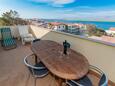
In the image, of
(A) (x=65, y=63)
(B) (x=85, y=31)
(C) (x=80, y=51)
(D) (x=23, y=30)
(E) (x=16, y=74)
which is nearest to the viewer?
(A) (x=65, y=63)

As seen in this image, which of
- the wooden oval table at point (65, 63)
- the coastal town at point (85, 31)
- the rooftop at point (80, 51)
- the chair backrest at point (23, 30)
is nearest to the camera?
the wooden oval table at point (65, 63)

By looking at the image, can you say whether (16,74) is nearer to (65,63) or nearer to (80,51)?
(65,63)

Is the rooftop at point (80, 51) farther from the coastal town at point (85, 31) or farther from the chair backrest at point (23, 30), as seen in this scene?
the chair backrest at point (23, 30)

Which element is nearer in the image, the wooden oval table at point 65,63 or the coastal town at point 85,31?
the wooden oval table at point 65,63

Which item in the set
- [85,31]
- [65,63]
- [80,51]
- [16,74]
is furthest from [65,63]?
[85,31]

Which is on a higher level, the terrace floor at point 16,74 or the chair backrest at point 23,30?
the chair backrest at point 23,30

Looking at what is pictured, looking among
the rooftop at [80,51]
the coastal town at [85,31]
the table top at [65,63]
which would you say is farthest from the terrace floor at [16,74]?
the coastal town at [85,31]

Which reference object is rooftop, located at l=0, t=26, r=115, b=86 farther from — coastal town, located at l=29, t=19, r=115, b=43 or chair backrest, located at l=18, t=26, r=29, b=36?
chair backrest, located at l=18, t=26, r=29, b=36

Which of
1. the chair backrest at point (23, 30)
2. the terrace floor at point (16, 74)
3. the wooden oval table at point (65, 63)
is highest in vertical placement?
the chair backrest at point (23, 30)

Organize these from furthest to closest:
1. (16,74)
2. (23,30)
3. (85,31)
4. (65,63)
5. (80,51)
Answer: (23,30)
(85,31)
(80,51)
(16,74)
(65,63)

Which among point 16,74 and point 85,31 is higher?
point 85,31

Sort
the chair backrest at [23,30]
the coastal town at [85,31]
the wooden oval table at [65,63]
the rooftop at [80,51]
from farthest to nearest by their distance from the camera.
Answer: the chair backrest at [23,30]
the coastal town at [85,31]
the rooftop at [80,51]
the wooden oval table at [65,63]

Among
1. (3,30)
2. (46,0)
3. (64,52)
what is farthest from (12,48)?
(46,0)

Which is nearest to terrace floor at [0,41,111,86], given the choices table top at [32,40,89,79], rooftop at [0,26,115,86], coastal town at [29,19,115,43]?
rooftop at [0,26,115,86]
